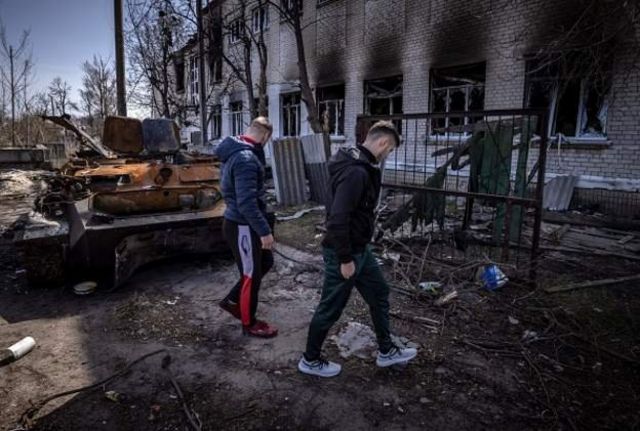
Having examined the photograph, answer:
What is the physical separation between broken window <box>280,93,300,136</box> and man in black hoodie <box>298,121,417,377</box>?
45.7ft

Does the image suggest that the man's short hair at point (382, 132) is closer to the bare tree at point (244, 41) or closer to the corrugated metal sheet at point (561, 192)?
the corrugated metal sheet at point (561, 192)

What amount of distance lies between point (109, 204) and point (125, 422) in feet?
9.49

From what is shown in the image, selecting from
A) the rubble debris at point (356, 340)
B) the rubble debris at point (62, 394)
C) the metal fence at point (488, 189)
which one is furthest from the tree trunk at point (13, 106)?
the rubble debris at point (356, 340)

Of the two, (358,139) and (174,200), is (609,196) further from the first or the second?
(174,200)

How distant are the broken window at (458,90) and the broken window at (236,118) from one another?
11.4 metres

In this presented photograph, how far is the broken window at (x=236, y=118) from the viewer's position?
20359 millimetres

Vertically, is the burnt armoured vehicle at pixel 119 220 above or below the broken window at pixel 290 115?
below

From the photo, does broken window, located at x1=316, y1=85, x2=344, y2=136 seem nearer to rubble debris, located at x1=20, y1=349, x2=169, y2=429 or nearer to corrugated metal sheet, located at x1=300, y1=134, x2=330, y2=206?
corrugated metal sheet, located at x1=300, y1=134, x2=330, y2=206

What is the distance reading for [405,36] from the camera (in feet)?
38.2

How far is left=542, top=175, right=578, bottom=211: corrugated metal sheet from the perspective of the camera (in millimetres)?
8484

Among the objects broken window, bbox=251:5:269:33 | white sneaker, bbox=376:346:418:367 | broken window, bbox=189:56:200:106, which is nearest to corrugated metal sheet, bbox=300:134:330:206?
white sneaker, bbox=376:346:418:367

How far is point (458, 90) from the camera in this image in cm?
1062

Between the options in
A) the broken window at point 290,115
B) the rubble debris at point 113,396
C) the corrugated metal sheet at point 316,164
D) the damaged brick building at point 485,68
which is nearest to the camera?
the rubble debris at point 113,396

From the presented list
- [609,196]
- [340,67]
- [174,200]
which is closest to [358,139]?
[174,200]
